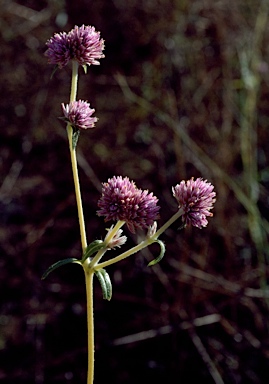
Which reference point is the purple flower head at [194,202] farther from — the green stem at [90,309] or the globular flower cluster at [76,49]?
the globular flower cluster at [76,49]

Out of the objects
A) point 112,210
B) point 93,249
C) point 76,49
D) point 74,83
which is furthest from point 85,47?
point 93,249

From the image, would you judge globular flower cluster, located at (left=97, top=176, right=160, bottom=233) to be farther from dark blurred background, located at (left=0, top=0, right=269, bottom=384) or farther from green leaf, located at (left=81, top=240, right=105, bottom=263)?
Answer: dark blurred background, located at (left=0, top=0, right=269, bottom=384)

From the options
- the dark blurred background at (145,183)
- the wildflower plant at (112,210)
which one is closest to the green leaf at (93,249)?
the wildflower plant at (112,210)

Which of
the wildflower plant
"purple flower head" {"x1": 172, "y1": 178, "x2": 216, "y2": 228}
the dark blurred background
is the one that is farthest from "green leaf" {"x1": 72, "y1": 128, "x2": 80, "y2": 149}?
the dark blurred background

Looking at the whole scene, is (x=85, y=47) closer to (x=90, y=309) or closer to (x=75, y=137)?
(x=75, y=137)

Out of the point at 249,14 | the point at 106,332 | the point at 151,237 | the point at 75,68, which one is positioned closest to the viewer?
the point at 151,237

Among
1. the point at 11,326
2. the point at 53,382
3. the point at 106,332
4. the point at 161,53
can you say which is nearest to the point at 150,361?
the point at 106,332

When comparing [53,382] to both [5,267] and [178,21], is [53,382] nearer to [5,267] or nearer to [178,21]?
[5,267]
